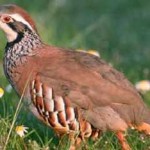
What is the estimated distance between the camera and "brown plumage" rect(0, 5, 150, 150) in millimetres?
6789

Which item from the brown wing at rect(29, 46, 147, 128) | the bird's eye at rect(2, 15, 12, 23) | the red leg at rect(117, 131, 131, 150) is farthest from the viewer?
the bird's eye at rect(2, 15, 12, 23)

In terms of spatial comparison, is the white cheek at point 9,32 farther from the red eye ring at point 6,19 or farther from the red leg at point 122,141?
the red leg at point 122,141

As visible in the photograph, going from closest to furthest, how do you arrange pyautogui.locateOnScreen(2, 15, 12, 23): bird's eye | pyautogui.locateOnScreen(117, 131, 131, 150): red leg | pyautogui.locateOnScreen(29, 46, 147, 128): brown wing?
pyautogui.locateOnScreen(29, 46, 147, 128): brown wing, pyautogui.locateOnScreen(117, 131, 131, 150): red leg, pyautogui.locateOnScreen(2, 15, 12, 23): bird's eye

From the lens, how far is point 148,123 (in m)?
6.92

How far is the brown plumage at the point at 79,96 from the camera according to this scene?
22.3 ft

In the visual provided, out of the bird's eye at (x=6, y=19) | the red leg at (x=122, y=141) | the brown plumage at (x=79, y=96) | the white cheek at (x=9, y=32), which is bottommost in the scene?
the red leg at (x=122, y=141)

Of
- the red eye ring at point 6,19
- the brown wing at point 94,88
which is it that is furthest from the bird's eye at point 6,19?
the brown wing at point 94,88

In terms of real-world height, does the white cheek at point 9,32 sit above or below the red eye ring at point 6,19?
below

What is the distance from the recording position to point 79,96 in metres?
6.78

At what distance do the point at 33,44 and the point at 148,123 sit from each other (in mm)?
1169

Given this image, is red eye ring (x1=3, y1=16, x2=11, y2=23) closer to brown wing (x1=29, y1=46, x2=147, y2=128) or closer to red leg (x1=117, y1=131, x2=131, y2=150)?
brown wing (x1=29, y1=46, x2=147, y2=128)

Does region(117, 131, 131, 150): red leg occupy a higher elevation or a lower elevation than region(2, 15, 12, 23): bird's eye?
lower

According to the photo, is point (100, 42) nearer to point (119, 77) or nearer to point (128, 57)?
point (128, 57)

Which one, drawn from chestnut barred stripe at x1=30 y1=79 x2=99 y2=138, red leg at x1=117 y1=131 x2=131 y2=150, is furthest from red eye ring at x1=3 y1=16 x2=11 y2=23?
red leg at x1=117 y1=131 x2=131 y2=150
